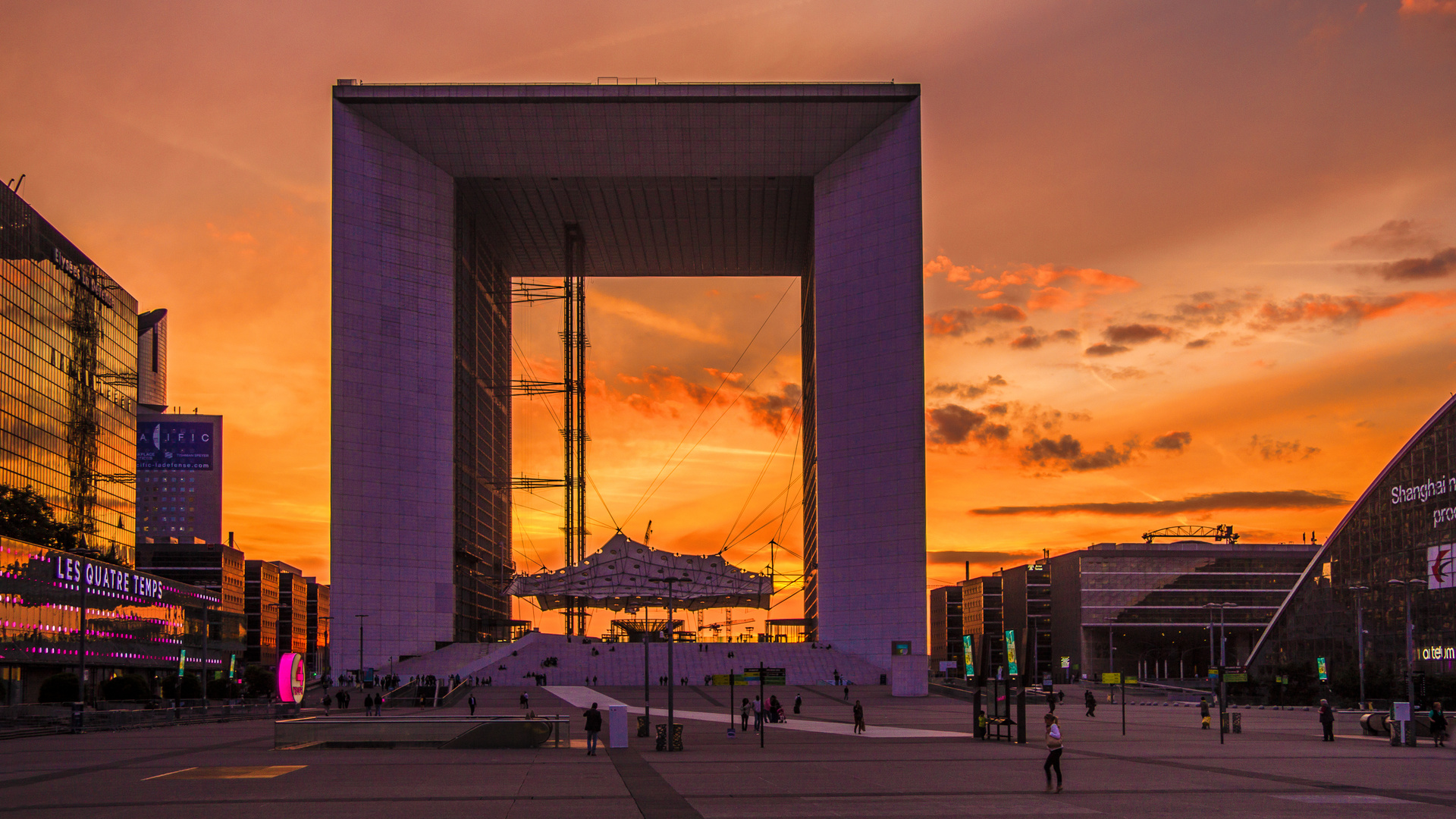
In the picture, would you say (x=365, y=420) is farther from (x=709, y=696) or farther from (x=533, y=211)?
(x=709, y=696)

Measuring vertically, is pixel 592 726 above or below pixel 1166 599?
above

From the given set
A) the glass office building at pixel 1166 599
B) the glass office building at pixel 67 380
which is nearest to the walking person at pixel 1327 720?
the glass office building at pixel 67 380

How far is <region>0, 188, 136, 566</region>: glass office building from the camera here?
11156 centimetres

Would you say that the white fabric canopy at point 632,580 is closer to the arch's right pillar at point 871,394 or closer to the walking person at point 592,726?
the arch's right pillar at point 871,394

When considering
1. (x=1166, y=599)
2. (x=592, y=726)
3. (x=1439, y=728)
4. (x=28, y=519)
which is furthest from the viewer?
(x=1166, y=599)

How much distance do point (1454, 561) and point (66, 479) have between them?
120 m

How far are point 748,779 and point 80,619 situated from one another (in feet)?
232

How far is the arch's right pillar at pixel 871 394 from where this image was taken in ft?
→ 395

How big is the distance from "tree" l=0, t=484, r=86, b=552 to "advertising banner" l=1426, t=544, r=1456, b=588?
10719 cm

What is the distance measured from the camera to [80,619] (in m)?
85.0

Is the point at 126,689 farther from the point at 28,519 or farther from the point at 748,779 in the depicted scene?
the point at 748,779

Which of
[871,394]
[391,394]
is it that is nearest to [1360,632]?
[871,394]

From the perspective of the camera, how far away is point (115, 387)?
137 meters

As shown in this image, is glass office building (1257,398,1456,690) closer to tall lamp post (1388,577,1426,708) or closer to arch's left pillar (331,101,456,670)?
tall lamp post (1388,577,1426,708)
